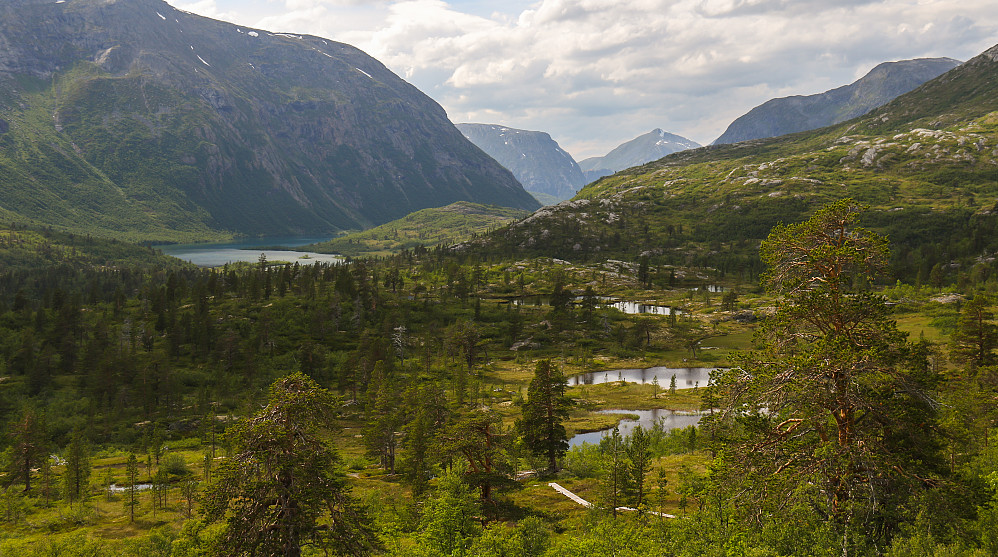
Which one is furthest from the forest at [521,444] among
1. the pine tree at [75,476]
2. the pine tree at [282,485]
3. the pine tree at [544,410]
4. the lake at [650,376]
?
the lake at [650,376]

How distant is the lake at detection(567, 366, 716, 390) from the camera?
14944 cm

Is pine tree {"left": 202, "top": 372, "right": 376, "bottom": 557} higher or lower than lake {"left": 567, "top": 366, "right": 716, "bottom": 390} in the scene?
higher

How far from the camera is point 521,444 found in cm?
6712

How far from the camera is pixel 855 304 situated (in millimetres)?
26125

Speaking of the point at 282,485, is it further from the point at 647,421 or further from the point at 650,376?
the point at 650,376

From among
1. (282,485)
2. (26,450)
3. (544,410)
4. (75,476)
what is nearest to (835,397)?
(282,485)

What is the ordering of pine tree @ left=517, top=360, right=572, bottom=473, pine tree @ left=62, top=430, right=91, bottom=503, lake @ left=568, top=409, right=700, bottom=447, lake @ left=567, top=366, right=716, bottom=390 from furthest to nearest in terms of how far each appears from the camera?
lake @ left=567, top=366, right=716, bottom=390, lake @ left=568, top=409, right=700, bottom=447, pine tree @ left=62, top=430, right=91, bottom=503, pine tree @ left=517, top=360, right=572, bottom=473

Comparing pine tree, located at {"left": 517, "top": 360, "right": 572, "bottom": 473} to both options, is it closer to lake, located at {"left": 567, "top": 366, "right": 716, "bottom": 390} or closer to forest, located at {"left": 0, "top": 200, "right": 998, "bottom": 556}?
forest, located at {"left": 0, "top": 200, "right": 998, "bottom": 556}

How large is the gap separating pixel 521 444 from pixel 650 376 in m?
100.0

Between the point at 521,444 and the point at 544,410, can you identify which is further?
the point at 544,410

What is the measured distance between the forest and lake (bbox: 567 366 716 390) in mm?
3872

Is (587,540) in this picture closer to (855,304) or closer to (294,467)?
(294,467)

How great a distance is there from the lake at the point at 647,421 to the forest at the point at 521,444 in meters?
1.89

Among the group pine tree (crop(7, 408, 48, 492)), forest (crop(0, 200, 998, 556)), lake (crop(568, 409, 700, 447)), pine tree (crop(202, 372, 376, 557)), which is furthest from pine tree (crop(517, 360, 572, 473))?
pine tree (crop(7, 408, 48, 492))
